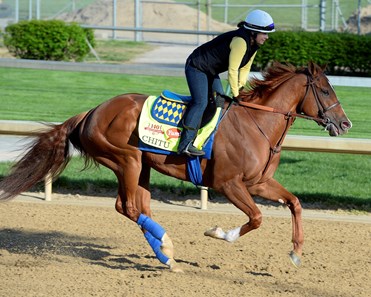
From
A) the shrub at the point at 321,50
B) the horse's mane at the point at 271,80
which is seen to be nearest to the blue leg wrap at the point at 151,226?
the horse's mane at the point at 271,80

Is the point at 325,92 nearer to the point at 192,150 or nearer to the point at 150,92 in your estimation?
the point at 192,150

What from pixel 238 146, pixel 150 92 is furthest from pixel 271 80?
pixel 150 92

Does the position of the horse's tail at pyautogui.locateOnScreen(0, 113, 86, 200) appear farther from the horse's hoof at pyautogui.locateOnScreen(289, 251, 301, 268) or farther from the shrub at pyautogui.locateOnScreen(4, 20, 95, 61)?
the shrub at pyautogui.locateOnScreen(4, 20, 95, 61)

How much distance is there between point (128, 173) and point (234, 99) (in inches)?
45.0

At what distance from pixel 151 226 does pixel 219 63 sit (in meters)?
1.53

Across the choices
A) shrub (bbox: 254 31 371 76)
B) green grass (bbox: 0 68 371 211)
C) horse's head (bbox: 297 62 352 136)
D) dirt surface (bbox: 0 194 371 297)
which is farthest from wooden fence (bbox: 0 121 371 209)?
shrub (bbox: 254 31 371 76)

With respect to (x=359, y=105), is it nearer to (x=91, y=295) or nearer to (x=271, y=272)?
(x=271, y=272)

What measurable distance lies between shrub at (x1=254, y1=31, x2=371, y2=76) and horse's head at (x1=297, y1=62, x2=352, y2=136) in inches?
428

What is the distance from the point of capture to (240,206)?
7.22 m

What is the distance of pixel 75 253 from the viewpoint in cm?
796

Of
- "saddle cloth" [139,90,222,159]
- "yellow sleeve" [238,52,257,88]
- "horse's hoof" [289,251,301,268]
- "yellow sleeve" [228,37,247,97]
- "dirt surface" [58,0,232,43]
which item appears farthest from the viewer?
"dirt surface" [58,0,232,43]

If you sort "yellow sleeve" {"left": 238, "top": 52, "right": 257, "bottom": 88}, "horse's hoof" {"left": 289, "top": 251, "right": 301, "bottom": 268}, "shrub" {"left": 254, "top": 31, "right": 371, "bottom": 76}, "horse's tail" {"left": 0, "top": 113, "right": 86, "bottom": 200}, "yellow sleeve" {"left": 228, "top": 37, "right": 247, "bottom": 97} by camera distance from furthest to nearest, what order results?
"shrub" {"left": 254, "top": 31, "right": 371, "bottom": 76}, "horse's tail" {"left": 0, "top": 113, "right": 86, "bottom": 200}, "yellow sleeve" {"left": 238, "top": 52, "right": 257, "bottom": 88}, "horse's hoof" {"left": 289, "top": 251, "right": 301, "bottom": 268}, "yellow sleeve" {"left": 228, "top": 37, "right": 247, "bottom": 97}

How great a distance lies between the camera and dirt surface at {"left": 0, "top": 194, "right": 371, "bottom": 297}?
22.1ft

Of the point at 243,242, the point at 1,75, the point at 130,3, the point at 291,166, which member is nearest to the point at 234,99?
the point at 243,242
